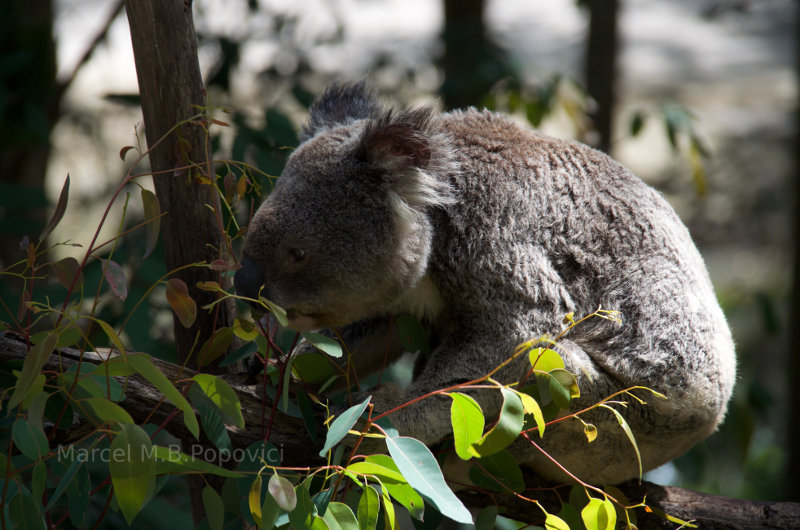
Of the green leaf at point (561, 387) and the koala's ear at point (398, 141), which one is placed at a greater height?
the koala's ear at point (398, 141)

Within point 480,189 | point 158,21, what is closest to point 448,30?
point 480,189

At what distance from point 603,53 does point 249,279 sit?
333 cm

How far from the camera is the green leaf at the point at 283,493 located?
108cm

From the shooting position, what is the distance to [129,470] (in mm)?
1128

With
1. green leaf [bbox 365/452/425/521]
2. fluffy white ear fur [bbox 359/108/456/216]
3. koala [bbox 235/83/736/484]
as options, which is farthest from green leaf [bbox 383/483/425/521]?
fluffy white ear fur [bbox 359/108/456/216]

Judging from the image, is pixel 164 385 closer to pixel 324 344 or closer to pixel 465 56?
pixel 324 344

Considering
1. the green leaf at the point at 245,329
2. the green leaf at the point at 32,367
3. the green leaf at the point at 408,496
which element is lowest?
the green leaf at the point at 408,496

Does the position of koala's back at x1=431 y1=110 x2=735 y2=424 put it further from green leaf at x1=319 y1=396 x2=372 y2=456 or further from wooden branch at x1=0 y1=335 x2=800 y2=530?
green leaf at x1=319 y1=396 x2=372 y2=456

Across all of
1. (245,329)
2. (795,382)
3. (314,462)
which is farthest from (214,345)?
(795,382)

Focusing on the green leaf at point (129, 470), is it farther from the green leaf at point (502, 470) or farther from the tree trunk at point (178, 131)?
the green leaf at point (502, 470)

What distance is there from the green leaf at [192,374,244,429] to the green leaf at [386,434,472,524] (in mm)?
305

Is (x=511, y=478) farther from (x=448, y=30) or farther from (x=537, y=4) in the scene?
(x=537, y=4)

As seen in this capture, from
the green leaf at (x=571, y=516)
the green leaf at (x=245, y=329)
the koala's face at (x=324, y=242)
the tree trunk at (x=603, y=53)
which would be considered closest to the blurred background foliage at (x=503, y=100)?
the tree trunk at (x=603, y=53)

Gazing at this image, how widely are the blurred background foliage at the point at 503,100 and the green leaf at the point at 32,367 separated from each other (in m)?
0.45
